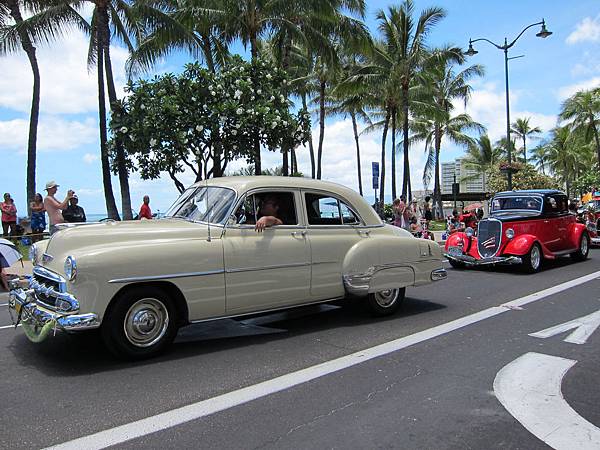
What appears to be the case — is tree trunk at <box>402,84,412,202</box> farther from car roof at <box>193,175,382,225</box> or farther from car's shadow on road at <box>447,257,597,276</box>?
car roof at <box>193,175,382,225</box>

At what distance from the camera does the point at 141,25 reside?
18.8 meters

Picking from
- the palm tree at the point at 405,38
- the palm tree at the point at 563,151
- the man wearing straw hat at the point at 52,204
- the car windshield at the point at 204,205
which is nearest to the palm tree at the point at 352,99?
the palm tree at the point at 405,38

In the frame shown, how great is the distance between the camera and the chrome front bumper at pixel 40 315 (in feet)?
14.8

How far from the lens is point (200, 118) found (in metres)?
16.5

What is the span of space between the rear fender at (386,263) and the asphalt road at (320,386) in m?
0.50

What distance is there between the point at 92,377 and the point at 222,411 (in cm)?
144

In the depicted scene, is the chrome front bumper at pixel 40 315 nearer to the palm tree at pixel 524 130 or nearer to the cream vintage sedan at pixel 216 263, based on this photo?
the cream vintage sedan at pixel 216 263

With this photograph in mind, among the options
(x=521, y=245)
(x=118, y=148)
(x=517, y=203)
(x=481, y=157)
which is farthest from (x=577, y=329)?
(x=481, y=157)

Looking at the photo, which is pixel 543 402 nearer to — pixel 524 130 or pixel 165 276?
pixel 165 276

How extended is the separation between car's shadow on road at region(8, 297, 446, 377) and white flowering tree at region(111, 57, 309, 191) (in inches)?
391

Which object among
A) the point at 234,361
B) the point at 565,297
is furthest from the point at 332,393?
the point at 565,297

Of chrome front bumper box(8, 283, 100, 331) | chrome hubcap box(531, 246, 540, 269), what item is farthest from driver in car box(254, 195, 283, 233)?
chrome hubcap box(531, 246, 540, 269)

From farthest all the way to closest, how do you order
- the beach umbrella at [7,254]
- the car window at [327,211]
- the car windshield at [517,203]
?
the car windshield at [517,203] < the beach umbrella at [7,254] < the car window at [327,211]

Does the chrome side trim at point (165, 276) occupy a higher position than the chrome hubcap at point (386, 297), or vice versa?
the chrome side trim at point (165, 276)
